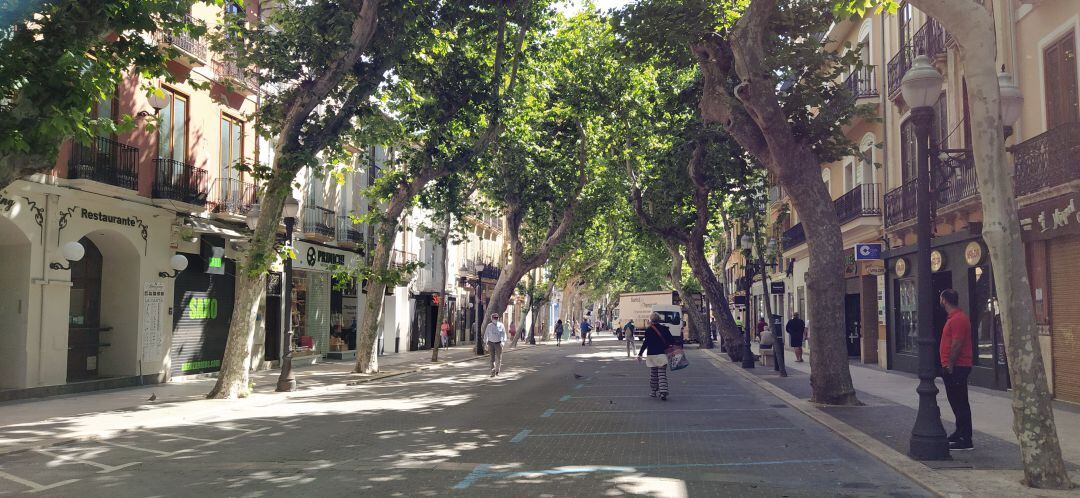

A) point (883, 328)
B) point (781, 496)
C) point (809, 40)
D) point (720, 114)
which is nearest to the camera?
point (781, 496)

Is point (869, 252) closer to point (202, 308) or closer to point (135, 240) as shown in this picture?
point (202, 308)

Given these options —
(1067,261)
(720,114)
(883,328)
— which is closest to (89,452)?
(720,114)

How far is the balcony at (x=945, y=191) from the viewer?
1653 cm

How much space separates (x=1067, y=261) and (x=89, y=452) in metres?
15.6

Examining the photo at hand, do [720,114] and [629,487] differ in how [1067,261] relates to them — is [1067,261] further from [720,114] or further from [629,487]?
[629,487]

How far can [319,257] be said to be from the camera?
89.8 feet

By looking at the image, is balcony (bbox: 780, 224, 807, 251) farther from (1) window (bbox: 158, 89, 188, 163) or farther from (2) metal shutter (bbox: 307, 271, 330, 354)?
(1) window (bbox: 158, 89, 188, 163)

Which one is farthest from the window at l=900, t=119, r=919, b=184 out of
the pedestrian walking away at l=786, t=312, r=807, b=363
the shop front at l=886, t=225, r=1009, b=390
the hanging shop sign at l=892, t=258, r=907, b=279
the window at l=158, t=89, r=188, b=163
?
the window at l=158, t=89, r=188, b=163

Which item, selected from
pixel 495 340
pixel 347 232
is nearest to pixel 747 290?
pixel 495 340

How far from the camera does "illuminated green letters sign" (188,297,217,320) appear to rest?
20.8 meters

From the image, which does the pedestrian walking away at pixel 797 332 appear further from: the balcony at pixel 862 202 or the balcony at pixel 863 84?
the balcony at pixel 863 84

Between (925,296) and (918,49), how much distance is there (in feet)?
41.5

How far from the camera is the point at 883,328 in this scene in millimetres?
23578

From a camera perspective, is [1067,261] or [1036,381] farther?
[1067,261]
